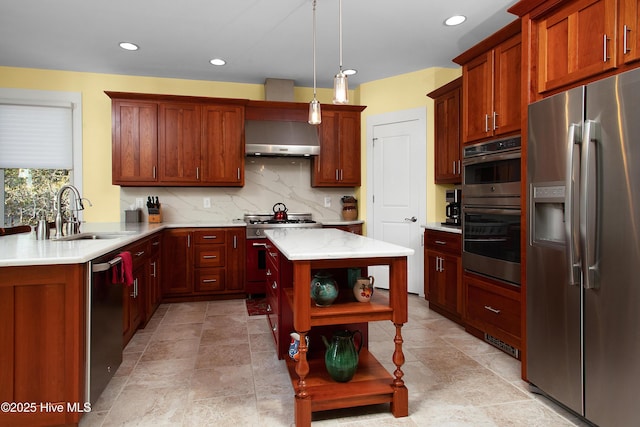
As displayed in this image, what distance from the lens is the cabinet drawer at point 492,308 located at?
2660mm

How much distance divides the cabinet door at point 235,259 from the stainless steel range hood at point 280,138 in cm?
100

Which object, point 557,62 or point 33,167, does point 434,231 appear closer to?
point 557,62

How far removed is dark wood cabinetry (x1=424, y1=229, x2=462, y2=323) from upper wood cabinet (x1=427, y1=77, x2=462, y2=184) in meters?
0.67

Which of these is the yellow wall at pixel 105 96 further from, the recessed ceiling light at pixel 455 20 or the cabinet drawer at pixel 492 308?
the cabinet drawer at pixel 492 308

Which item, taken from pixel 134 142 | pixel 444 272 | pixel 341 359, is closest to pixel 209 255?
pixel 134 142

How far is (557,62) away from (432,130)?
236 cm

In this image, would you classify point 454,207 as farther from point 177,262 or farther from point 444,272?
point 177,262

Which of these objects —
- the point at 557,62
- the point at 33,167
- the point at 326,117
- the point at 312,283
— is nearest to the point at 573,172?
the point at 557,62

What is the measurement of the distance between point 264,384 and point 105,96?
3.98 meters

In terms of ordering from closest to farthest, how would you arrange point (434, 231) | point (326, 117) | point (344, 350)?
1. point (344, 350)
2. point (434, 231)
3. point (326, 117)

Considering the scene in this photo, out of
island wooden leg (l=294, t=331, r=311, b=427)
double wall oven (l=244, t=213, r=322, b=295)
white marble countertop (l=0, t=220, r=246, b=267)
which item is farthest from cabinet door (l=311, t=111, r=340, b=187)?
island wooden leg (l=294, t=331, r=311, b=427)

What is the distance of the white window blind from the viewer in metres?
4.31

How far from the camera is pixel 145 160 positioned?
4418mm

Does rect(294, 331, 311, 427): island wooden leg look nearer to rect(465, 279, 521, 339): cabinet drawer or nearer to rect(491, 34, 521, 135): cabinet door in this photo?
rect(465, 279, 521, 339): cabinet drawer
